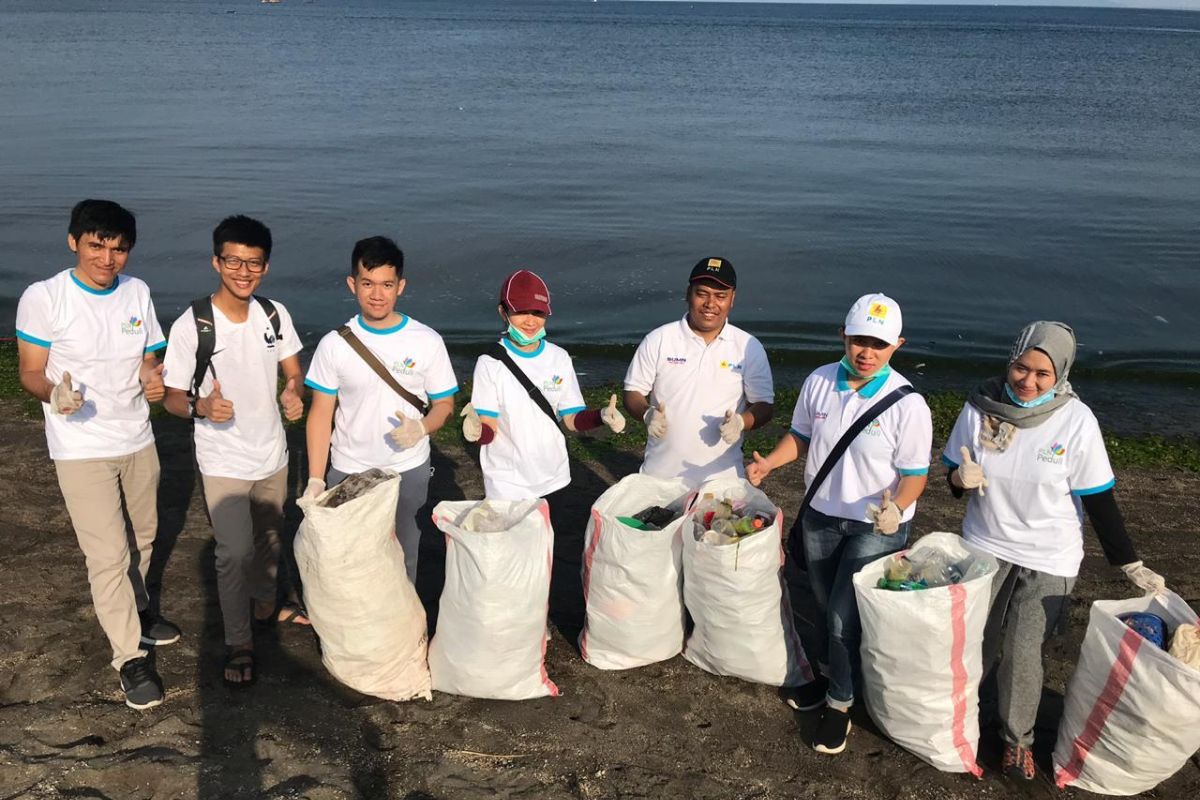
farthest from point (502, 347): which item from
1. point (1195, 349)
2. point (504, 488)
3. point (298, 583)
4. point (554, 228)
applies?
point (554, 228)

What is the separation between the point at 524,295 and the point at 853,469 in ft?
4.98

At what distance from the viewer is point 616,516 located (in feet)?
14.3

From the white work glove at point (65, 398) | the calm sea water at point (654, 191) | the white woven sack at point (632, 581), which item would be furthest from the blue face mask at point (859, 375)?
the calm sea water at point (654, 191)

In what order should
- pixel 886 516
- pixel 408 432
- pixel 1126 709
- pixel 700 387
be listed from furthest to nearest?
pixel 700 387
pixel 408 432
pixel 886 516
pixel 1126 709

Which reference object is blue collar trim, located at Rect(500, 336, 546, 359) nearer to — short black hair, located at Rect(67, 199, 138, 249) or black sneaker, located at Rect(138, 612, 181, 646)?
short black hair, located at Rect(67, 199, 138, 249)

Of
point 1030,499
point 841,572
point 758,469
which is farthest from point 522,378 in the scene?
point 1030,499

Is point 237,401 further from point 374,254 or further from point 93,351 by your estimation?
point 374,254

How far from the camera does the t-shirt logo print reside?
11.7 feet

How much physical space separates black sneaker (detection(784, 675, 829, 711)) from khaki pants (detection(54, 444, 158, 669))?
287cm

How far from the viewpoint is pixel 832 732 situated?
4008 millimetres

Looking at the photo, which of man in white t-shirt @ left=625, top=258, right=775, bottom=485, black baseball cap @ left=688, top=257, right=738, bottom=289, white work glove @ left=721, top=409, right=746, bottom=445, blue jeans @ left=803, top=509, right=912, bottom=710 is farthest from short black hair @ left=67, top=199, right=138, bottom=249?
Result: blue jeans @ left=803, top=509, right=912, bottom=710

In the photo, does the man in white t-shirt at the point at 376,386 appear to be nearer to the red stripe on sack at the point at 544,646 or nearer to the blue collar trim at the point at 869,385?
the red stripe on sack at the point at 544,646

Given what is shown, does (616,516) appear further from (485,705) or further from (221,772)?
(221,772)

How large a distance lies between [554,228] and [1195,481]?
1114cm
